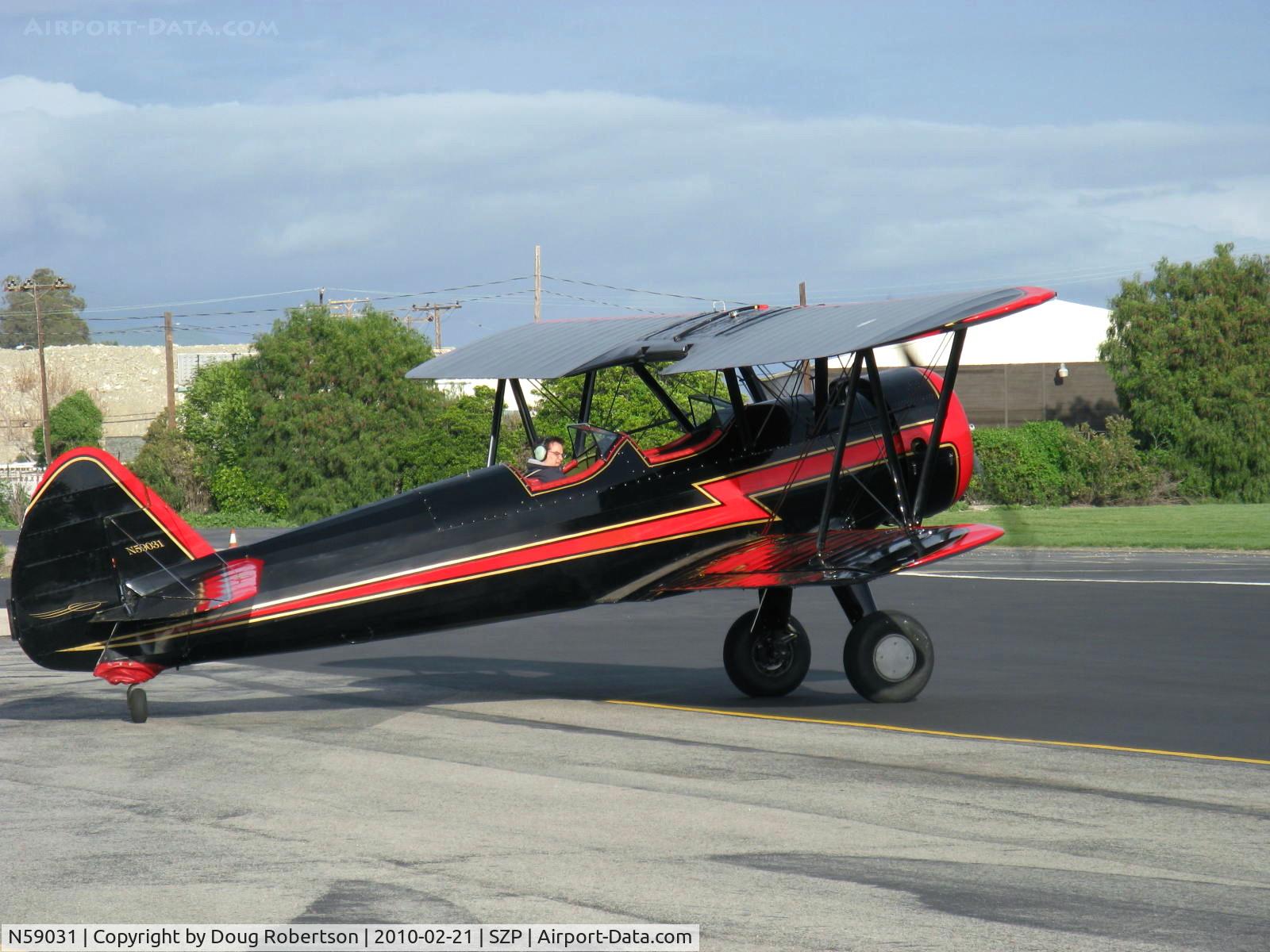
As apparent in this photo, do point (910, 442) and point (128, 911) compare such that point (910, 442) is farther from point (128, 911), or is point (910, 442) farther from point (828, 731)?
point (128, 911)

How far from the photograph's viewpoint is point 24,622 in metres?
10.2

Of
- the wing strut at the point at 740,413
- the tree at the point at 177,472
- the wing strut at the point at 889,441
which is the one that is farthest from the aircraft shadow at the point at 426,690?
the tree at the point at 177,472

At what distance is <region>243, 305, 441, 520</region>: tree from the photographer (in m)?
51.1

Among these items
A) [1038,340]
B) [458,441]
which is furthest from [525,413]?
[1038,340]

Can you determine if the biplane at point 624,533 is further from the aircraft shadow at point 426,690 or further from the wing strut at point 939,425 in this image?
the aircraft shadow at point 426,690

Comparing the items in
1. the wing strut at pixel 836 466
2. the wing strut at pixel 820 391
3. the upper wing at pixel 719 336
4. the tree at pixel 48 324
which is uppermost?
the tree at pixel 48 324

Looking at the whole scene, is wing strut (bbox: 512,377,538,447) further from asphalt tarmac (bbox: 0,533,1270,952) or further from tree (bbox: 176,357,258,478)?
tree (bbox: 176,357,258,478)

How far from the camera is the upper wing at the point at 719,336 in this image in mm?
10516

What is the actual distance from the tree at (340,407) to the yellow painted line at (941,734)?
39976 mm

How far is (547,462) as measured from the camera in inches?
447

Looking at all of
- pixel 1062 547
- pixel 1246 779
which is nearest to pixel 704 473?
pixel 1246 779

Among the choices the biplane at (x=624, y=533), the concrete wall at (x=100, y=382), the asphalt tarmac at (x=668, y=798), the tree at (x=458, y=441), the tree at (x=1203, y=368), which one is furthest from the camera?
the concrete wall at (x=100, y=382)

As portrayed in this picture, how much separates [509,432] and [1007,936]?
125 ft

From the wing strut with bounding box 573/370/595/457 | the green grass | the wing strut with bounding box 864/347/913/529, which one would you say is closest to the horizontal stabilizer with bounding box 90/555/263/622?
the wing strut with bounding box 573/370/595/457
